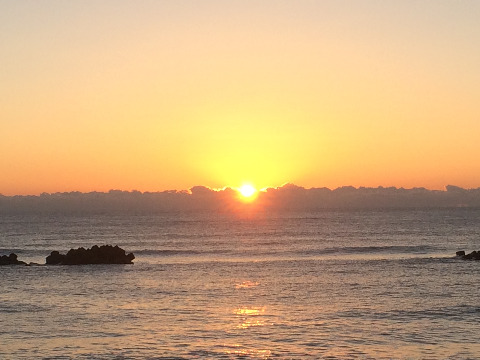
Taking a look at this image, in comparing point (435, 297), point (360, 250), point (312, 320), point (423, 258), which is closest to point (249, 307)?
point (312, 320)

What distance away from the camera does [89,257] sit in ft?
250

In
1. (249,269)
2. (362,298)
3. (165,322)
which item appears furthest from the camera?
(249,269)

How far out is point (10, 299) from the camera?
4650 centimetres

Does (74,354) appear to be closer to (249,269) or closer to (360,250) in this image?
(249,269)

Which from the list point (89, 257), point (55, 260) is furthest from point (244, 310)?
point (55, 260)

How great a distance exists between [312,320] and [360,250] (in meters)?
60.0

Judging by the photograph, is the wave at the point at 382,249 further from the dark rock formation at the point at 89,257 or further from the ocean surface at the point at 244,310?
the dark rock formation at the point at 89,257

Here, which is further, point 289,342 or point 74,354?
point 289,342

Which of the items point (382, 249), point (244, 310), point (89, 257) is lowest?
point (382, 249)

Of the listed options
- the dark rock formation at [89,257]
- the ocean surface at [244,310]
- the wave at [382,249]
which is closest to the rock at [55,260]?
the dark rock formation at [89,257]

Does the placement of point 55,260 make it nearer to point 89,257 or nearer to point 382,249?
point 89,257

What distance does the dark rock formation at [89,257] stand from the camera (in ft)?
246

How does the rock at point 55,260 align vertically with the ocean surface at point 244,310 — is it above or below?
above

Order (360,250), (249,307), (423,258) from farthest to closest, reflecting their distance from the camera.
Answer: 1. (360,250)
2. (423,258)
3. (249,307)
